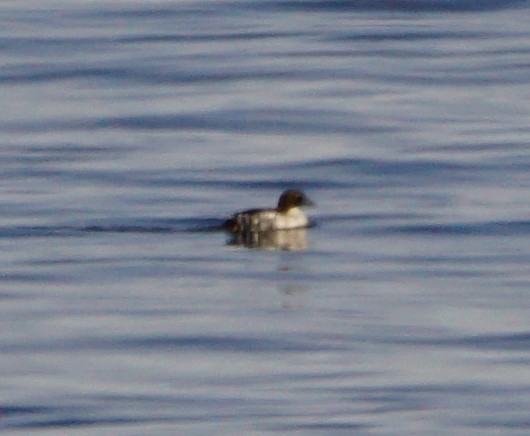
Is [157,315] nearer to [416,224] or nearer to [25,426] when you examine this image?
[25,426]

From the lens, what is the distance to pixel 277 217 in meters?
20.4

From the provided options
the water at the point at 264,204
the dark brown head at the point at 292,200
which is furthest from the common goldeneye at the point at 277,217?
the water at the point at 264,204

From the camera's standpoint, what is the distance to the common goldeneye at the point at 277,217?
65.6 ft

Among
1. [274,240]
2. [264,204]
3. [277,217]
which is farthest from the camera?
[264,204]

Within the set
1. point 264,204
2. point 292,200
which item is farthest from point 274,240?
point 264,204

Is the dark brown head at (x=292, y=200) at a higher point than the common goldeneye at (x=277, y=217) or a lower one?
higher

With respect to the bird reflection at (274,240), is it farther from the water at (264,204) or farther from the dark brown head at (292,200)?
the dark brown head at (292,200)

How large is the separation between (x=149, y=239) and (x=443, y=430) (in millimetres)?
7169

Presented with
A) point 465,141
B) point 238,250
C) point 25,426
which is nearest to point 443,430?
point 25,426

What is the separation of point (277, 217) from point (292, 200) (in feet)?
0.73

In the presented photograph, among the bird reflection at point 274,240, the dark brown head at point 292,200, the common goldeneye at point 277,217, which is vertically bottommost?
the bird reflection at point 274,240

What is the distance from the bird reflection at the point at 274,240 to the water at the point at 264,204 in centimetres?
4

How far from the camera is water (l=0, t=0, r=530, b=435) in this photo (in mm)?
13742

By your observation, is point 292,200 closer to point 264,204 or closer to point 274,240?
point 274,240
